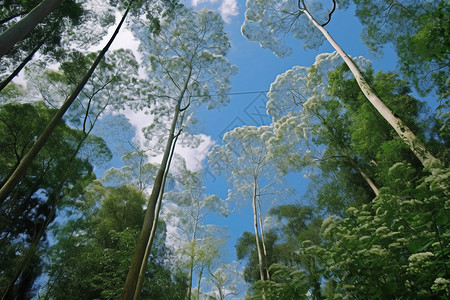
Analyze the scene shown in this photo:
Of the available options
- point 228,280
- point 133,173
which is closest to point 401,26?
point 133,173

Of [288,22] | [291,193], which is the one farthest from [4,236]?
[291,193]

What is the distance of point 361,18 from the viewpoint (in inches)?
243

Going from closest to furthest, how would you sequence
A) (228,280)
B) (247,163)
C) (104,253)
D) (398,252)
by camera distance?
(398,252), (104,253), (247,163), (228,280)

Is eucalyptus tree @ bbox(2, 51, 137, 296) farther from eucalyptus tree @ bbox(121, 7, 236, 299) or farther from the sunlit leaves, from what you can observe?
the sunlit leaves

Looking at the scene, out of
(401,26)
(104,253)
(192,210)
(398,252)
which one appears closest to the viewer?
(398,252)

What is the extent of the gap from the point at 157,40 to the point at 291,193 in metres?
11.2

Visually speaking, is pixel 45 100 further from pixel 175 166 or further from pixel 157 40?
Answer: pixel 175 166

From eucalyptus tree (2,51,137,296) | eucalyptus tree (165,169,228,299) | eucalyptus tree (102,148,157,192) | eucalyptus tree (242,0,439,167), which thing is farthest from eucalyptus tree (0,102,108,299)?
eucalyptus tree (242,0,439,167)

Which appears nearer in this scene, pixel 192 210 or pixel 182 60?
pixel 182 60

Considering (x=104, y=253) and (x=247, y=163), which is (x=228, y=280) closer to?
(x=247, y=163)

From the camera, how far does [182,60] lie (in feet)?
28.6

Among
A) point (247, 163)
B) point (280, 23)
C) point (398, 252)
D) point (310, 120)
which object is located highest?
point (280, 23)

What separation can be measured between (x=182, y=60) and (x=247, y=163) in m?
7.76

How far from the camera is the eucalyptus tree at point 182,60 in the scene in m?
8.59
